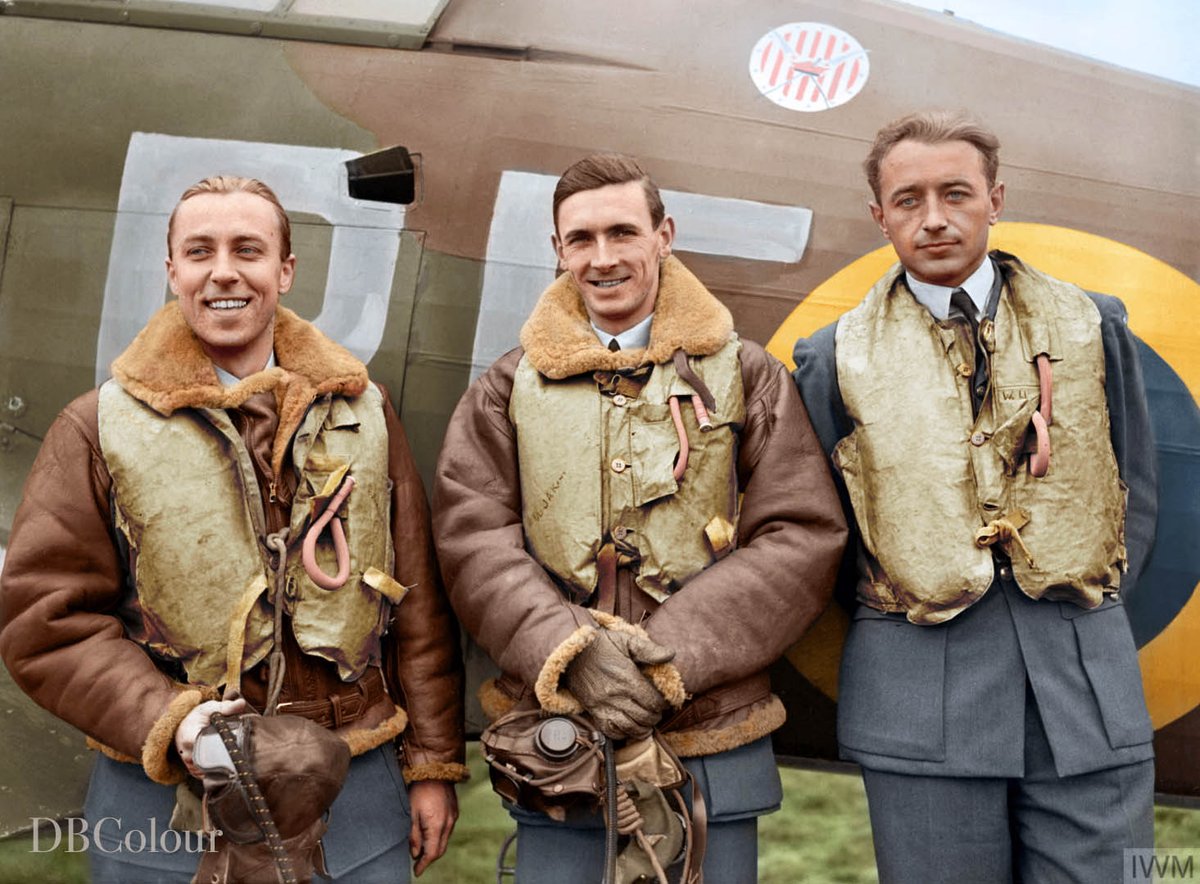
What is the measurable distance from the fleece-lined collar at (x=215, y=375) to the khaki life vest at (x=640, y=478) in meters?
0.46

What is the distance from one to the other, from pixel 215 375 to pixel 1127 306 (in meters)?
2.01

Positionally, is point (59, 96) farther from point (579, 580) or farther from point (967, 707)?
point (967, 707)

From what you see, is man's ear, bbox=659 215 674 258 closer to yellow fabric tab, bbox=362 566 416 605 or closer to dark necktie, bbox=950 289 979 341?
dark necktie, bbox=950 289 979 341

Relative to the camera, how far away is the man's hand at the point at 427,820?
9.30 feet

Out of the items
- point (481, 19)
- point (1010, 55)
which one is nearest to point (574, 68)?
point (481, 19)

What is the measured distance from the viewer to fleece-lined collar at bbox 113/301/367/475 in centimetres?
267

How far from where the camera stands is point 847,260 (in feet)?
10.2

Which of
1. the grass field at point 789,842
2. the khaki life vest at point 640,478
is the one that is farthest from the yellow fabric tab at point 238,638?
the grass field at point 789,842

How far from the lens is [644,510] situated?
2691 mm

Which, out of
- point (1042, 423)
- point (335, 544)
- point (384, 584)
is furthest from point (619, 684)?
point (1042, 423)

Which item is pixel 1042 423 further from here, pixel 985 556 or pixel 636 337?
pixel 636 337

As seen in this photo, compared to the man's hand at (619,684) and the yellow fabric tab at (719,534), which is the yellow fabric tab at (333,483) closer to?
the man's hand at (619,684)

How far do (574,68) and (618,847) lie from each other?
186 cm

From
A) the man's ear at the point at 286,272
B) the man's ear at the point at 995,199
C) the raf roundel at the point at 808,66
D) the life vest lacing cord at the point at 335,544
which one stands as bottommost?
the life vest lacing cord at the point at 335,544
